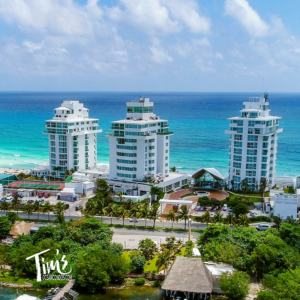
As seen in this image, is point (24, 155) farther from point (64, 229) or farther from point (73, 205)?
point (64, 229)

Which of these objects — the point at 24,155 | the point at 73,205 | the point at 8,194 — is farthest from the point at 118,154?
the point at 24,155

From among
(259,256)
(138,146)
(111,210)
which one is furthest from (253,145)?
(259,256)

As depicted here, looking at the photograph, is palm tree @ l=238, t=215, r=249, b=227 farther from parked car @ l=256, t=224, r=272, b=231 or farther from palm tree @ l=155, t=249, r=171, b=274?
palm tree @ l=155, t=249, r=171, b=274

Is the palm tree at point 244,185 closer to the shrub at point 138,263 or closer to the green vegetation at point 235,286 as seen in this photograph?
the shrub at point 138,263

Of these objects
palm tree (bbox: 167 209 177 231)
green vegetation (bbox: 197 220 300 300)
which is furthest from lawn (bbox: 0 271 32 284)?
palm tree (bbox: 167 209 177 231)

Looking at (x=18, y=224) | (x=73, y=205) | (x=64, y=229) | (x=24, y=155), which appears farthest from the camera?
(x=24, y=155)

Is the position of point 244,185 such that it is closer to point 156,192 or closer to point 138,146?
point 156,192

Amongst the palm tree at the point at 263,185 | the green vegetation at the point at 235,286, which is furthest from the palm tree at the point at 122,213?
the palm tree at the point at 263,185
